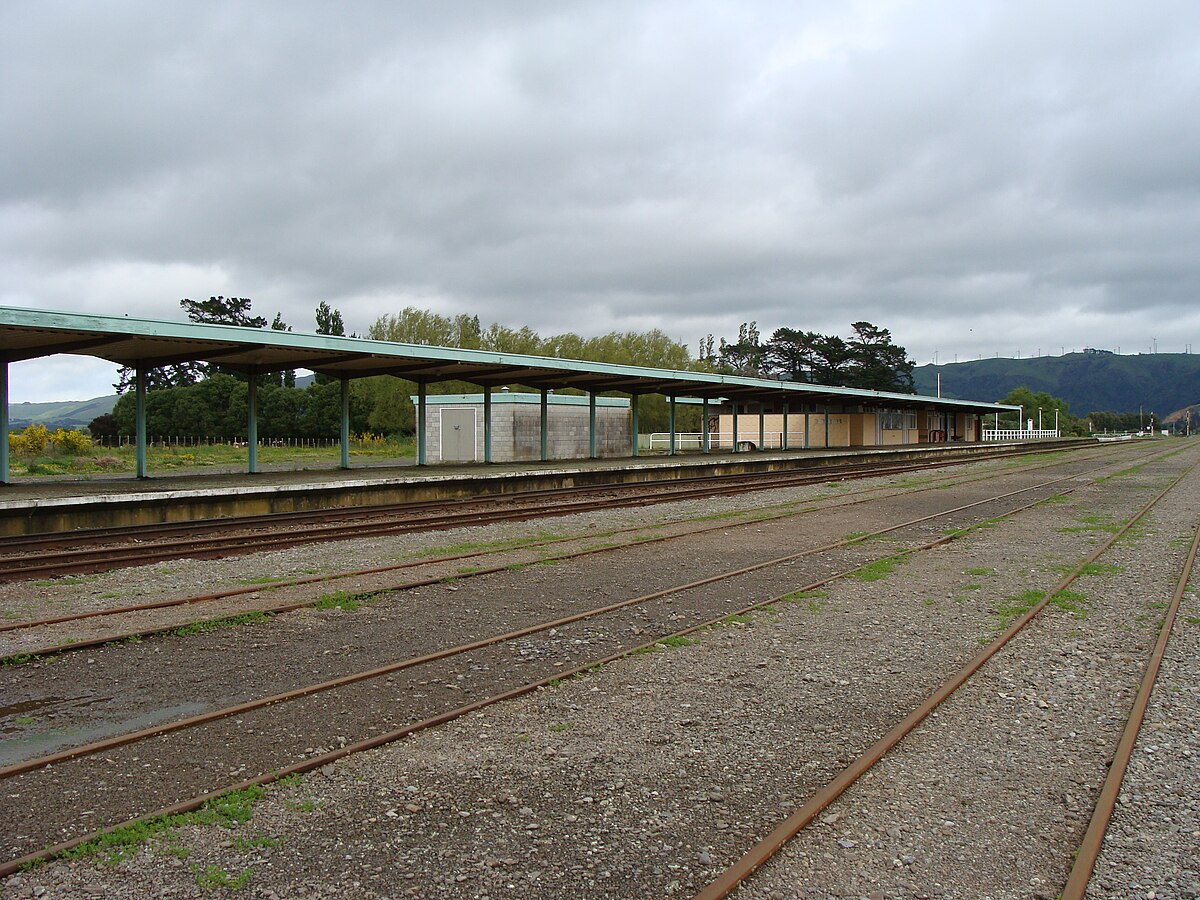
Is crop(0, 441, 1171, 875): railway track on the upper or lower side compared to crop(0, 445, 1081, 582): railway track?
lower

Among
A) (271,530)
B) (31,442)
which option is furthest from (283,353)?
(31,442)

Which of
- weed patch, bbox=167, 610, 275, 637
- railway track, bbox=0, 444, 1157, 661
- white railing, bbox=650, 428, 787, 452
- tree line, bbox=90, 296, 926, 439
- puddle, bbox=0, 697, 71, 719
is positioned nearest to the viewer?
puddle, bbox=0, 697, 71, 719

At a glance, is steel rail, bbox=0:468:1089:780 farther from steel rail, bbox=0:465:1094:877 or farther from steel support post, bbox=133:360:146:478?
steel support post, bbox=133:360:146:478

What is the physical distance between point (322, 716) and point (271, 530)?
11097mm

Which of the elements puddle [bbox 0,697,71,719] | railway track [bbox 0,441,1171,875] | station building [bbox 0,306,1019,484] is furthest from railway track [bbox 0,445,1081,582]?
puddle [bbox 0,697,71,719]

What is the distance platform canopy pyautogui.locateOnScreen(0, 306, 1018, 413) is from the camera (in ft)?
57.2

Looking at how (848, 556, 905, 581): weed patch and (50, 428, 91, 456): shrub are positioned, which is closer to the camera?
(848, 556, 905, 581): weed patch

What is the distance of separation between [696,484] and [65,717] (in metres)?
22.6

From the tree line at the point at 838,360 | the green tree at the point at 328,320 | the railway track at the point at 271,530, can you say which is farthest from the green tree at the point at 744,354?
the railway track at the point at 271,530

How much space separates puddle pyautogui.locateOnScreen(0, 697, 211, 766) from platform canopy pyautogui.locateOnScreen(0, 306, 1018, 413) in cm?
1283

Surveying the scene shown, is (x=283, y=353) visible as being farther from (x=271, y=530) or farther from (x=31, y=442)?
(x=31, y=442)

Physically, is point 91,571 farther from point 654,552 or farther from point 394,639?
point 654,552

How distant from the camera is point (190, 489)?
18.4 meters

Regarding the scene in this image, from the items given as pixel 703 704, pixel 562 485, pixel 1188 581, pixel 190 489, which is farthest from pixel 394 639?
pixel 562 485
